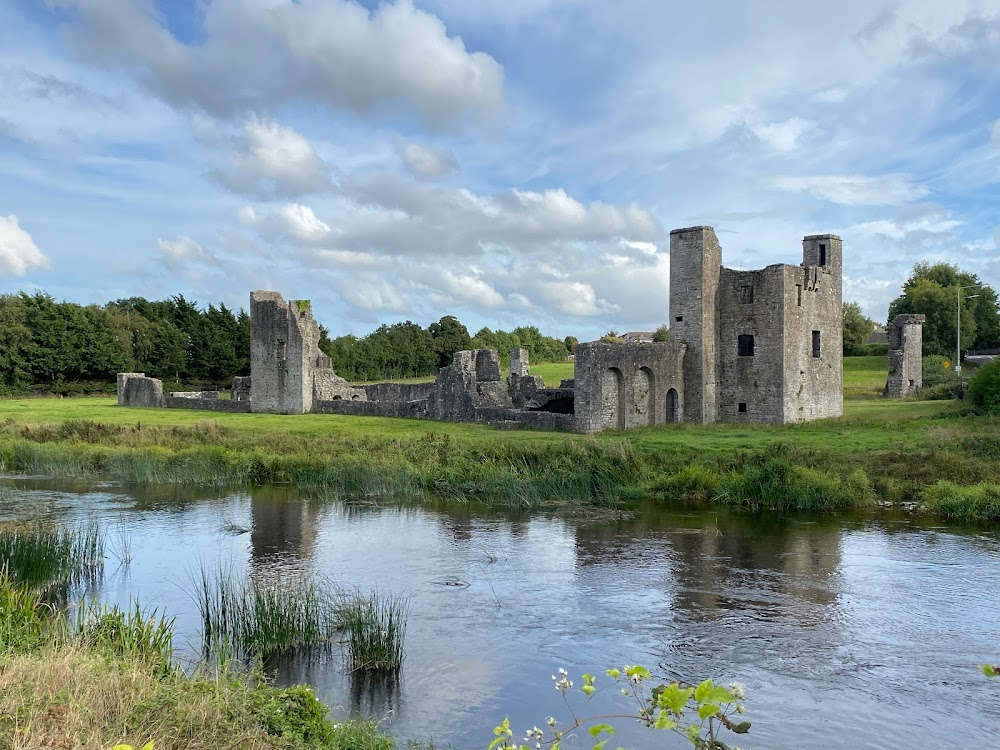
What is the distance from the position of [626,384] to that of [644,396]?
0.90m

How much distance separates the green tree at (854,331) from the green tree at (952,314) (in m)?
3.15

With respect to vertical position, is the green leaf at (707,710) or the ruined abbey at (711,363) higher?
the ruined abbey at (711,363)

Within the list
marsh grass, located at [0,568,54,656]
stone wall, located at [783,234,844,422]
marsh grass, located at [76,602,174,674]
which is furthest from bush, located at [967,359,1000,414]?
marsh grass, located at [0,568,54,656]

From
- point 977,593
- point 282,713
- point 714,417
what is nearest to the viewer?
point 282,713

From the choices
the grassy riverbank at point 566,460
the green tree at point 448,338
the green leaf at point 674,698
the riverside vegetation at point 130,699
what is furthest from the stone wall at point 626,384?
the green tree at point 448,338

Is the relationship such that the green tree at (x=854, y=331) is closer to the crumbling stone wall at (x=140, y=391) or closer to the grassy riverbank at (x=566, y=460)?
the grassy riverbank at (x=566, y=460)

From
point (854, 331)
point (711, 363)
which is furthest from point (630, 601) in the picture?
point (854, 331)

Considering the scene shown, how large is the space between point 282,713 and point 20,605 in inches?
169

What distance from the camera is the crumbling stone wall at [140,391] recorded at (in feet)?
138

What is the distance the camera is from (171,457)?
22.8 meters

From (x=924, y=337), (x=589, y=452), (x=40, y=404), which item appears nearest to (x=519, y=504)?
(x=589, y=452)

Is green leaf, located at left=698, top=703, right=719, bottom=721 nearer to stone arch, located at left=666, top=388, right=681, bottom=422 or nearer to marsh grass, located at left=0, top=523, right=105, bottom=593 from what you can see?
marsh grass, located at left=0, top=523, right=105, bottom=593

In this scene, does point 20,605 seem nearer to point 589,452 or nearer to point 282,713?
point 282,713

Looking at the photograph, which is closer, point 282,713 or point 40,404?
point 282,713
